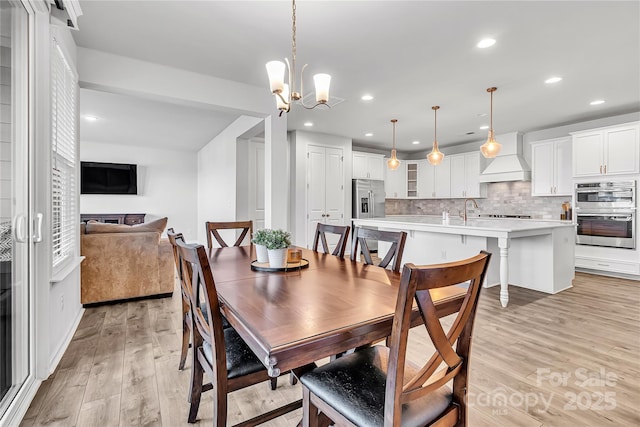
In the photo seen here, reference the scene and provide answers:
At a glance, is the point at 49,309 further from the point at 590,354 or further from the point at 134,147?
the point at 134,147

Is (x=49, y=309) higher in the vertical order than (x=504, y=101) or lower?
lower

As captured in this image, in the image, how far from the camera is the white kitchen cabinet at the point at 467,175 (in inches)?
265

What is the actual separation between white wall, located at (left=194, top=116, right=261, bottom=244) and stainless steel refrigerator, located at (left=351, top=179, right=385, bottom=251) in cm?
247

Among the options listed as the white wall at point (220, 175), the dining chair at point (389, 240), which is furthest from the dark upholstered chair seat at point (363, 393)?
the white wall at point (220, 175)

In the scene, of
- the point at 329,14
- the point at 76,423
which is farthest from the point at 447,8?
the point at 76,423

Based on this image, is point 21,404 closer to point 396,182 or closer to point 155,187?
point 155,187

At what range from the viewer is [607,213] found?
4.66m

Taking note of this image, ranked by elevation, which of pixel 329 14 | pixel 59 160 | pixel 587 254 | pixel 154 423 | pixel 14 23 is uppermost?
pixel 329 14

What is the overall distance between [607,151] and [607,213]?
36.4 inches

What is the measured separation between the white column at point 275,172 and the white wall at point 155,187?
5050 mm

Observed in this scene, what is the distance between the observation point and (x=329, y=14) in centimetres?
232

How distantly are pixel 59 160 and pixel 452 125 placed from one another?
18.2ft

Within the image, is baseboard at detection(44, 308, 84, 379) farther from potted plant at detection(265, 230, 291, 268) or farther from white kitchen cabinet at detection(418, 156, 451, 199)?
white kitchen cabinet at detection(418, 156, 451, 199)

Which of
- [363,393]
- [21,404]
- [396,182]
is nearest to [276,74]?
[363,393]
